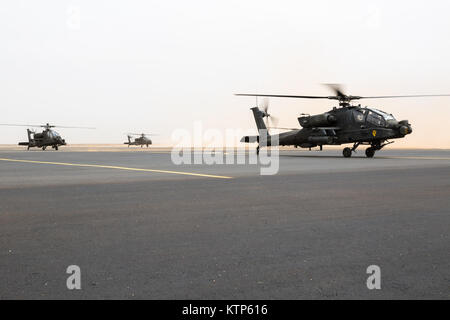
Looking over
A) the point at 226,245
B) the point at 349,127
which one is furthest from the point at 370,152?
the point at 226,245

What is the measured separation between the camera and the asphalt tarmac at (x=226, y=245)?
3.77 metres

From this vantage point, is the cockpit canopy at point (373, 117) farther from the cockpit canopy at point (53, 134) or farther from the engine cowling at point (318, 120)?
the cockpit canopy at point (53, 134)

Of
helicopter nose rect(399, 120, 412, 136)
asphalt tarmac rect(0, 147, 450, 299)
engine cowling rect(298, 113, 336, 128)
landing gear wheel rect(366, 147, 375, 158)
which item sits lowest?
asphalt tarmac rect(0, 147, 450, 299)

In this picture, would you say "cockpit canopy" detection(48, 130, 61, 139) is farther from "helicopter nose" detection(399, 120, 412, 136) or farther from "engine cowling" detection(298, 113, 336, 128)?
"helicopter nose" detection(399, 120, 412, 136)

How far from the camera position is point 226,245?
5.25m

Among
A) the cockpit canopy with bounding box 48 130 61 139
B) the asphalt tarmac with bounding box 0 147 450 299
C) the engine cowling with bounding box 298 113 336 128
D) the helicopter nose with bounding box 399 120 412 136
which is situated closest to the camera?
the asphalt tarmac with bounding box 0 147 450 299

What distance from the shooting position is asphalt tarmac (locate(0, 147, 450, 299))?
3.77 m

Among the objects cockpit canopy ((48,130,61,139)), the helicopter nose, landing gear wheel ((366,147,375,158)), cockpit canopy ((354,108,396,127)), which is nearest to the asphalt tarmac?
the helicopter nose

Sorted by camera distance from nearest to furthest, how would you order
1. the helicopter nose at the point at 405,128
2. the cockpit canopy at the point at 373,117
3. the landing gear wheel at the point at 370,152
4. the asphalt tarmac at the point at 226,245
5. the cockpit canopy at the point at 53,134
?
the asphalt tarmac at the point at 226,245
the helicopter nose at the point at 405,128
the cockpit canopy at the point at 373,117
the landing gear wheel at the point at 370,152
the cockpit canopy at the point at 53,134

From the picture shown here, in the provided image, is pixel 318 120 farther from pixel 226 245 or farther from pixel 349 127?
pixel 226 245

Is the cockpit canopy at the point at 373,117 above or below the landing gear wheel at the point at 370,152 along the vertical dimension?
above

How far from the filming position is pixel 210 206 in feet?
27.5

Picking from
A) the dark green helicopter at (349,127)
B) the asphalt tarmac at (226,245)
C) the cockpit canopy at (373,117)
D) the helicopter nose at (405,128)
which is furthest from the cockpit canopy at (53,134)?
the asphalt tarmac at (226,245)
